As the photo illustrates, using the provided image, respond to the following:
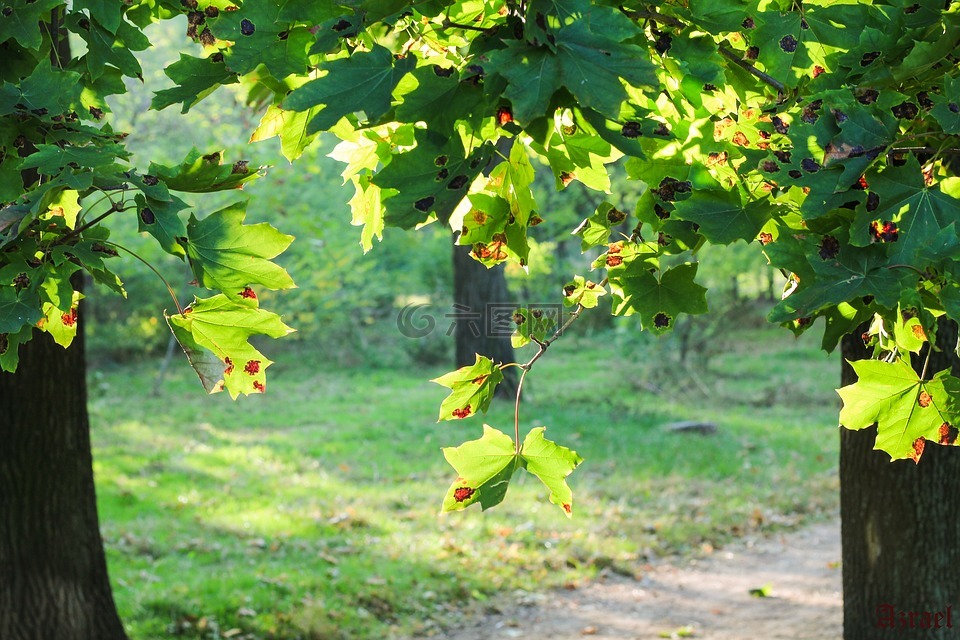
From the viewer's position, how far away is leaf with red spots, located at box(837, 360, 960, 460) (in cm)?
170

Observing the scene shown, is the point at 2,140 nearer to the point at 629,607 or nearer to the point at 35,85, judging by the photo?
the point at 35,85

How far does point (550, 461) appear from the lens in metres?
1.92

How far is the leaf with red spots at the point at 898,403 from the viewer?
1703 mm

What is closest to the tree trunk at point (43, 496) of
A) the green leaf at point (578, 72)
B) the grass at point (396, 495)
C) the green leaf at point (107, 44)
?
the grass at point (396, 495)

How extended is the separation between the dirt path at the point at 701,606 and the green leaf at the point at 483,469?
400cm

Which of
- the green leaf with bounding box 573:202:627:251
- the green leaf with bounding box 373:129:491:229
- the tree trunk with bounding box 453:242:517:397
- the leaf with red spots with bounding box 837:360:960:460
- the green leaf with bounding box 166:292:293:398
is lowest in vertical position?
the leaf with red spots with bounding box 837:360:960:460

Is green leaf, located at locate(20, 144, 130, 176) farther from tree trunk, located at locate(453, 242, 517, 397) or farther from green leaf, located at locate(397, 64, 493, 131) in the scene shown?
tree trunk, located at locate(453, 242, 517, 397)

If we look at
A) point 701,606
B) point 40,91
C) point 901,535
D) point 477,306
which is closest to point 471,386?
point 40,91

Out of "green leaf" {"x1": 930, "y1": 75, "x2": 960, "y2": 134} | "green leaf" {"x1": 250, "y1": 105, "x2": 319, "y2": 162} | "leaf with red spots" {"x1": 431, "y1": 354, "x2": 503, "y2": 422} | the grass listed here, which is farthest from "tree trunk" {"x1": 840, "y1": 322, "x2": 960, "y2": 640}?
"green leaf" {"x1": 250, "y1": 105, "x2": 319, "y2": 162}

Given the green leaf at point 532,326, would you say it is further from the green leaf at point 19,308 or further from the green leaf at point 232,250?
the green leaf at point 19,308

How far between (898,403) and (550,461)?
72 cm

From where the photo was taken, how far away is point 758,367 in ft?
56.0

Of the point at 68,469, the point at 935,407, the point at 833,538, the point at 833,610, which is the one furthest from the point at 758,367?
the point at 935,407

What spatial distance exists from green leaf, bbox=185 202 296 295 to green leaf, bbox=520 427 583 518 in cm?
65
